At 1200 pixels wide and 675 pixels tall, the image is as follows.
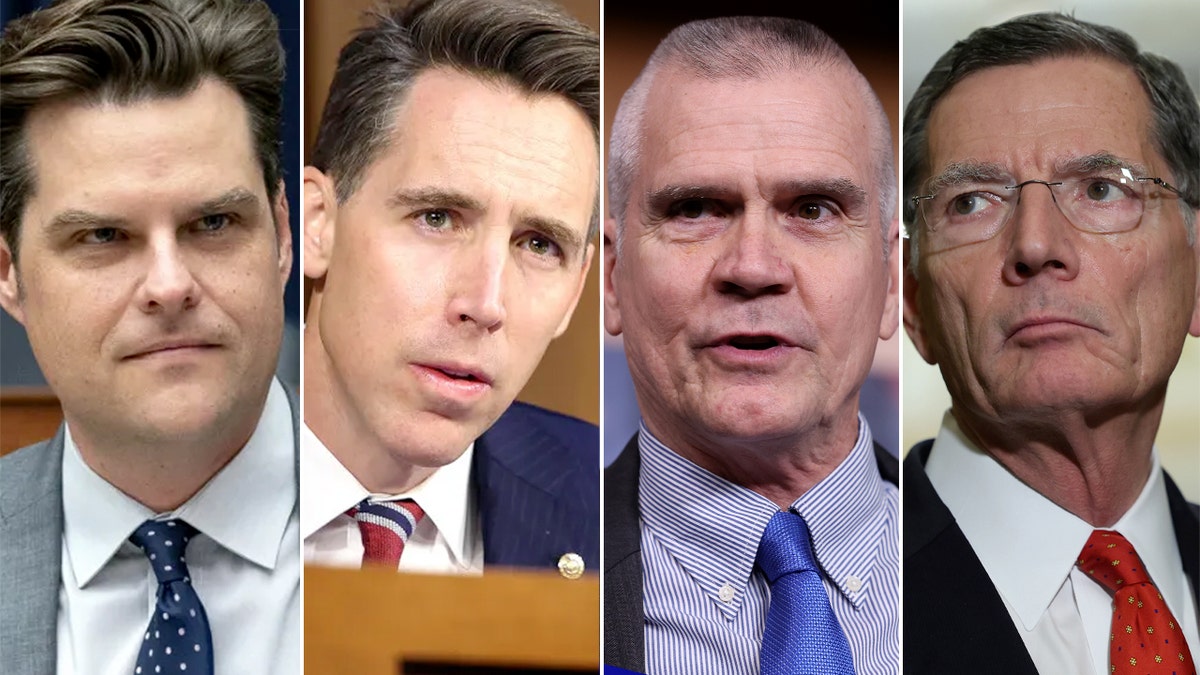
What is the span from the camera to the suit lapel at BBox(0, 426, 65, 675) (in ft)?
9.61

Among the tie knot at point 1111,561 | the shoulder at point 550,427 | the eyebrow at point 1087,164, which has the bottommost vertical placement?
the tie knot at point 1111,561

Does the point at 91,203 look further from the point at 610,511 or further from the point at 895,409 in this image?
the point at 895,409

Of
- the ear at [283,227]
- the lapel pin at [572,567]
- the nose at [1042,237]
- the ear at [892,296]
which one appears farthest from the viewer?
the ear at [283,227]

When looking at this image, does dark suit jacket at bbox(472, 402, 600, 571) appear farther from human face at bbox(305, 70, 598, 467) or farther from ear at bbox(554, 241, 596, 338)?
ear at bbox(554, 241, 596, 338)

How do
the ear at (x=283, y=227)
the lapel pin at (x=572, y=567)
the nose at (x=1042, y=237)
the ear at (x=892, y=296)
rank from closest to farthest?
the nose at (x=1042, y=237)
the ear at (x=892, y=296)
the lapel pin at (x=572, y=567)
the ear at (x=283, y=227)

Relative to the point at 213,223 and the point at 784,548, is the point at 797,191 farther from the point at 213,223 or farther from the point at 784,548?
the point at 213,223

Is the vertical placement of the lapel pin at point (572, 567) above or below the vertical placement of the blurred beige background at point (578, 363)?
below

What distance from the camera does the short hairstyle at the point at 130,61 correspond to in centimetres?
287

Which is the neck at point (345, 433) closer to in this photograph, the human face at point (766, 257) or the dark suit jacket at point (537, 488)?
the dark suit jacket at point (537, 488)

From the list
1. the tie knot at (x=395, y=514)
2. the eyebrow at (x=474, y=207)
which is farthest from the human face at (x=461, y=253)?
the tie knot at (x=395, y=514)

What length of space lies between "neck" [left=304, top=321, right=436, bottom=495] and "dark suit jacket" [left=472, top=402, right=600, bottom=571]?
0.16 meters

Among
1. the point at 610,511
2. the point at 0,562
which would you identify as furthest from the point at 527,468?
the point at 0,562

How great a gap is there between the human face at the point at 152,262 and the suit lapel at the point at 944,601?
1.56 metres

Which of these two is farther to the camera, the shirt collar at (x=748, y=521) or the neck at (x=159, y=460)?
the neck at (x=159, y=460)
